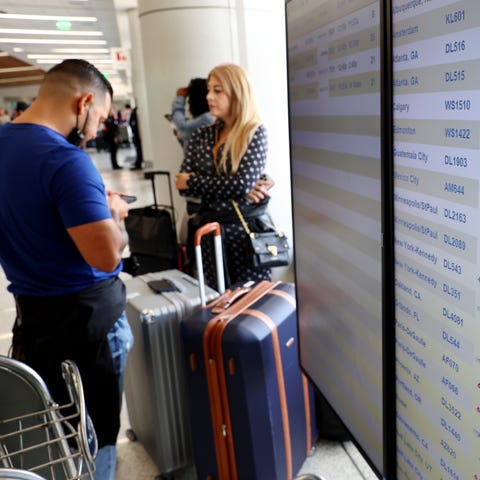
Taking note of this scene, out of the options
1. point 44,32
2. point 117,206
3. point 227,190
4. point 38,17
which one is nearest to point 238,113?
point 227,190

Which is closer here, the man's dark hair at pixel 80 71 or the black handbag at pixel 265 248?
the man's dark hair at pixel 80 71

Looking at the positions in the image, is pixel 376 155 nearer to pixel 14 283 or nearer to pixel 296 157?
pixel 296 157

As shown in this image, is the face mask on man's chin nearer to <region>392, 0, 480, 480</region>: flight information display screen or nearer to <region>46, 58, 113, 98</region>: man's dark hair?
<region>46, 58, 113, 98</region>: man's dark hair

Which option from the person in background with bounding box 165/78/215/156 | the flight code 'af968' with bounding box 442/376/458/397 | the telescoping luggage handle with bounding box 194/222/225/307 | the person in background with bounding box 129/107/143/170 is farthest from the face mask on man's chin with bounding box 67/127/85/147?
the person in background with bounding box 129/107/143/170

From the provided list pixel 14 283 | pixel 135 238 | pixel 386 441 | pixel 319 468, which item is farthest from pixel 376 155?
pixel 135 238

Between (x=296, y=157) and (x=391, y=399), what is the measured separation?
0.55 m

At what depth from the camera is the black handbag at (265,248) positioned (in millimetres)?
2482

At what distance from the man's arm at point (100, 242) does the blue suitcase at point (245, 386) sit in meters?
0.36

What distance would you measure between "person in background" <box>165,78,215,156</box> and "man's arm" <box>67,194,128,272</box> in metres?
1.77

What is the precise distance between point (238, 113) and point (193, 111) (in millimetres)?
880

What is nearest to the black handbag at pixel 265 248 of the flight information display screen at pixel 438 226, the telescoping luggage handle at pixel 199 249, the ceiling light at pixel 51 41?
the telescoping luggage handle at pixel 199 249

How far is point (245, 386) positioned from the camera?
5.71 feet

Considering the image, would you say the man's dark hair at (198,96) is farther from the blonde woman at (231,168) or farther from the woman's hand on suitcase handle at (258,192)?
the woman's hand on suitcase handle at (258,192)

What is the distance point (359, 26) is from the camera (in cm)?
80
